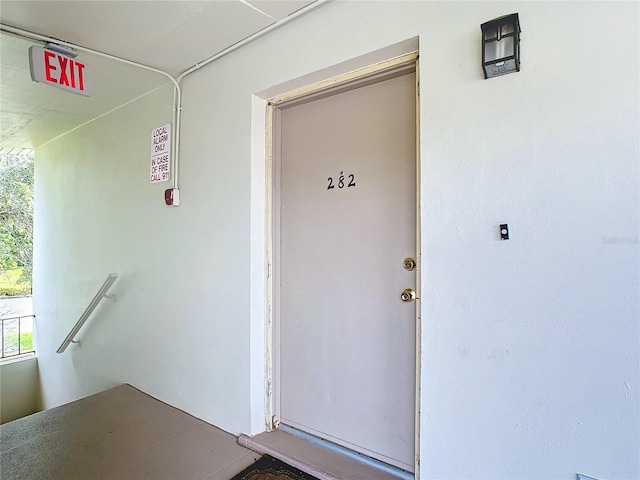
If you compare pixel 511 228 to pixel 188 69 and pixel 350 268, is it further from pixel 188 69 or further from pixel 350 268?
pixel 188 69

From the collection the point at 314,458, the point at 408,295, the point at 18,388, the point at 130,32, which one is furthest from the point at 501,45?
the point at 18,388

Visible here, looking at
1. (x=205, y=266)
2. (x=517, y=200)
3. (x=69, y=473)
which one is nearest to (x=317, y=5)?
(x=517, y=200)

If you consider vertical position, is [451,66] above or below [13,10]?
below

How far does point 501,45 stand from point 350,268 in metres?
1.14

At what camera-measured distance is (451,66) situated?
1381 millimetres

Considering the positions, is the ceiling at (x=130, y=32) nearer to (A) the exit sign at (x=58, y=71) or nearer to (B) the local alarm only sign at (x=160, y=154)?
(A) the exit sign at (x=58, y=71)

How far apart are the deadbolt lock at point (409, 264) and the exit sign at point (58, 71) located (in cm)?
203

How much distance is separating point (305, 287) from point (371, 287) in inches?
16.6

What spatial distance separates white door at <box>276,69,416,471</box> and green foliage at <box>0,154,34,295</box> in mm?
4547

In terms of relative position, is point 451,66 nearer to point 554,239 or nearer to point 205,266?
point 554,239

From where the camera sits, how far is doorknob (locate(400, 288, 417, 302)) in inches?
65.1

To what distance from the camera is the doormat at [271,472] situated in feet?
5.71

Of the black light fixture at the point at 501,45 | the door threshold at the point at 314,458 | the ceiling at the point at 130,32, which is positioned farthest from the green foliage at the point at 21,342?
the black light fixture at the point at 501,45

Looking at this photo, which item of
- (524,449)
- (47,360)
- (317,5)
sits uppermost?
(317,5)
